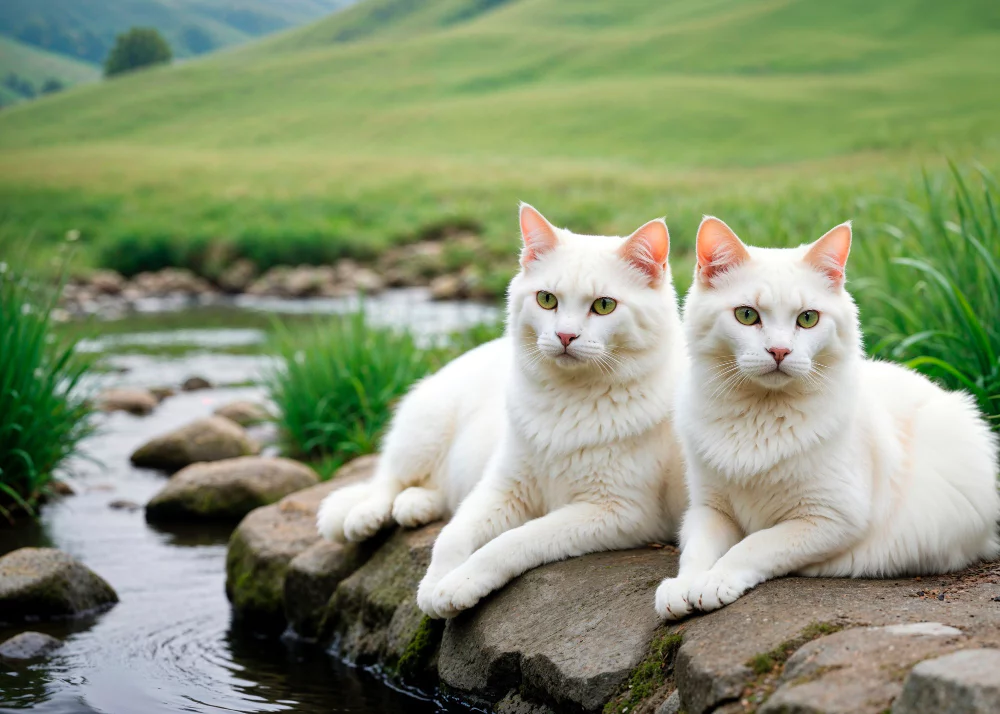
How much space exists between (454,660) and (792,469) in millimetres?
1532

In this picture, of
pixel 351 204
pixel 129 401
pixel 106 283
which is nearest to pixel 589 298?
pixel 129 401

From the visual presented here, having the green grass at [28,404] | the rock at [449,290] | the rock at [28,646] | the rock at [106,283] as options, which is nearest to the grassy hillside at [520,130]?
the rock at [106,283]

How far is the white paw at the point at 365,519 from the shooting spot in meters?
4.52

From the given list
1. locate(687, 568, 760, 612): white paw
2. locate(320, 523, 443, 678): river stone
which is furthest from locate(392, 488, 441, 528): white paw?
locate(687, 568, 760, 612): white paw

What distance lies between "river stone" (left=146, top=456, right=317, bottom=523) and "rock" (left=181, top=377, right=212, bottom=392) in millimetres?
4770

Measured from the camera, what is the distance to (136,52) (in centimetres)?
6531

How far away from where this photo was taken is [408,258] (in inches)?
881

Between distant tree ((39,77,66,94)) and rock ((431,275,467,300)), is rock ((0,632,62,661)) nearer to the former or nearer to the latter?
rock ((431,275,467,300))

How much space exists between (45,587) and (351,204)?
2364cm

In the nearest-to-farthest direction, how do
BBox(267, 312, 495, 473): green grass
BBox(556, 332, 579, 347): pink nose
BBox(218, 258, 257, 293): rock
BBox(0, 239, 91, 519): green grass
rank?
1. BBox(556, 332, 579, 347): pink nose
2. BBox(0, 239, 91, 519): green grass
3. BBox(267, 312, 495, 473): green grass
4. BBox(218, 258, 257, 293): rock

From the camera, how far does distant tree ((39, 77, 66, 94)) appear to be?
63.5 m

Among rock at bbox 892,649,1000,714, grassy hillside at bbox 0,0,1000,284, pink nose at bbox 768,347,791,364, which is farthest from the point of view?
grassy hillside at bbox 0,0,1000,284

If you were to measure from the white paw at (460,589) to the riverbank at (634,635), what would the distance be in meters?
0.14

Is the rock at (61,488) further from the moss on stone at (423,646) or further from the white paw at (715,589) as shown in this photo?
the white paw at (715,589)
